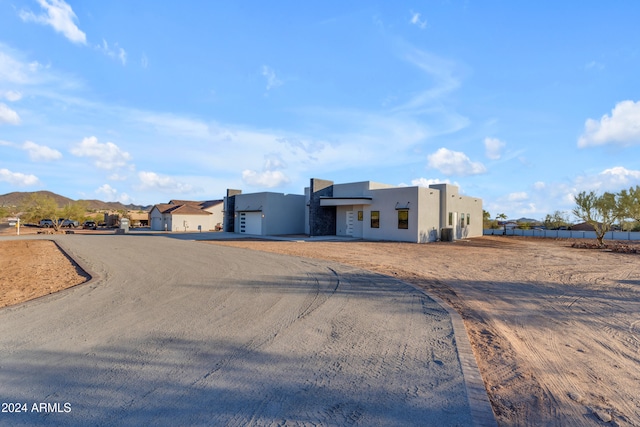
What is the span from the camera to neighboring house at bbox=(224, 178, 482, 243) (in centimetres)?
2538

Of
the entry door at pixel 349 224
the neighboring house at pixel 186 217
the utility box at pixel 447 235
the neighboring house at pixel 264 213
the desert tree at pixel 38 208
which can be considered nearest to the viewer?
the utility box at pixel 447 235

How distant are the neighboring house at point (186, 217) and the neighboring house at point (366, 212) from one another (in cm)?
1096

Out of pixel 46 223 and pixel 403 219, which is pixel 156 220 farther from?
pixel 403 219

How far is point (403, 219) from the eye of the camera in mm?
25484

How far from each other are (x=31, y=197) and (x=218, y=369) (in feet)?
191

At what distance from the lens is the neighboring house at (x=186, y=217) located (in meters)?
44.2

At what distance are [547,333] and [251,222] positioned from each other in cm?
3055

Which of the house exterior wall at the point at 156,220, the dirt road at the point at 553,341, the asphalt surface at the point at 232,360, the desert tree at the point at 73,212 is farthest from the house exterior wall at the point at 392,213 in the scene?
the desert tree at the point at 73,212

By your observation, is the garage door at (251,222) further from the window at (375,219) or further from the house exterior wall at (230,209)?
the window at (375,219)

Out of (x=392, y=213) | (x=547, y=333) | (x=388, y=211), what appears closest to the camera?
(x=547, y=333)

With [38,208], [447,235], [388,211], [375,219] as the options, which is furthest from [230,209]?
[38,208]

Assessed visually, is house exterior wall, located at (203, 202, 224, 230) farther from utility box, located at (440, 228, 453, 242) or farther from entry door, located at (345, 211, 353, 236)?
utility box, located at (440, 228, 453, 242)

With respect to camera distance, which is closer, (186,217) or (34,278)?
(34,278)

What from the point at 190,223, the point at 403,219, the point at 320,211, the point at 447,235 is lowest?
the point at 447,235
